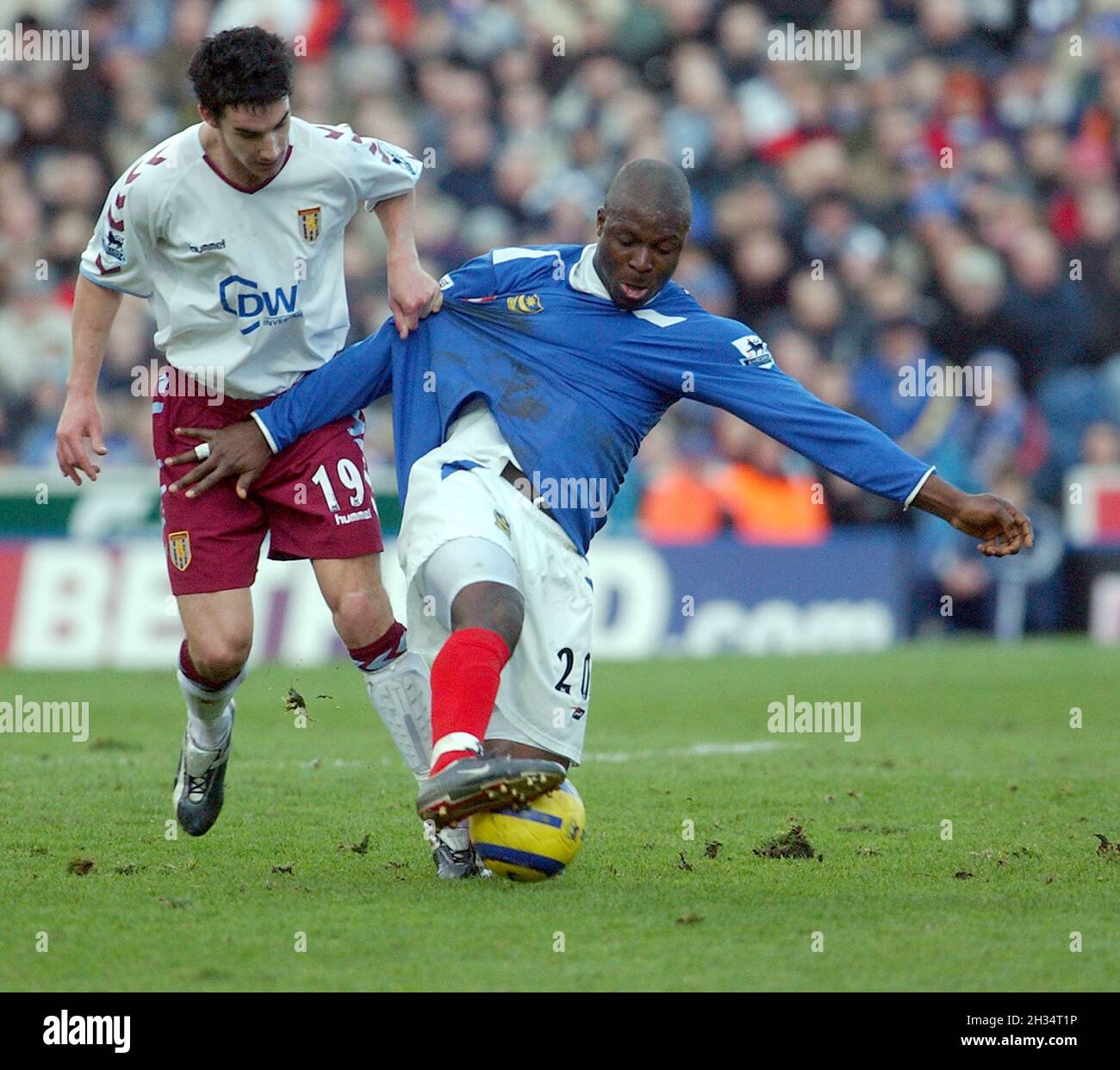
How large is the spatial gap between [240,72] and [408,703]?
6.54ft

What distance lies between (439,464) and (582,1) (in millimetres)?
11586

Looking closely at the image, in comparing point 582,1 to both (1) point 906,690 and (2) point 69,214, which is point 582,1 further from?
(1) point 906,690

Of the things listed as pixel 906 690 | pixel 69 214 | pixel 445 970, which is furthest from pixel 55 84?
pixel 445 970

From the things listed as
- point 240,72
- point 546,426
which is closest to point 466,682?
point 546,426

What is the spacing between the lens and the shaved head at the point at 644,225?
5527 mm

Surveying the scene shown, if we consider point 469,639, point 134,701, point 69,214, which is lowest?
point 134,701

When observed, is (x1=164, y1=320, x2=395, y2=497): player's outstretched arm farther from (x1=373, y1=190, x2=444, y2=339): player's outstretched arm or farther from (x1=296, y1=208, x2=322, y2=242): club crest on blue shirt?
(x1=296, y1=208, x2=322, y2=242): club crest on blue shirt

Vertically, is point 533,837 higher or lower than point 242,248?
lower

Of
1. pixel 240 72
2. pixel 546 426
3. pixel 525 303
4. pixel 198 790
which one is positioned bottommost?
pixel 198 790

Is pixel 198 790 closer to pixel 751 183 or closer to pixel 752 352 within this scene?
pixel 752 352

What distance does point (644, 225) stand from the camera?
18.2 feet

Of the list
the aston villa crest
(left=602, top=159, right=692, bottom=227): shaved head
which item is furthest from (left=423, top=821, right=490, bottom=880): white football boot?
(left=602, top=159, right=692, bottom=227): shaved head

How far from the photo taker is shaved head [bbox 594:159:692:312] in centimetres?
553
